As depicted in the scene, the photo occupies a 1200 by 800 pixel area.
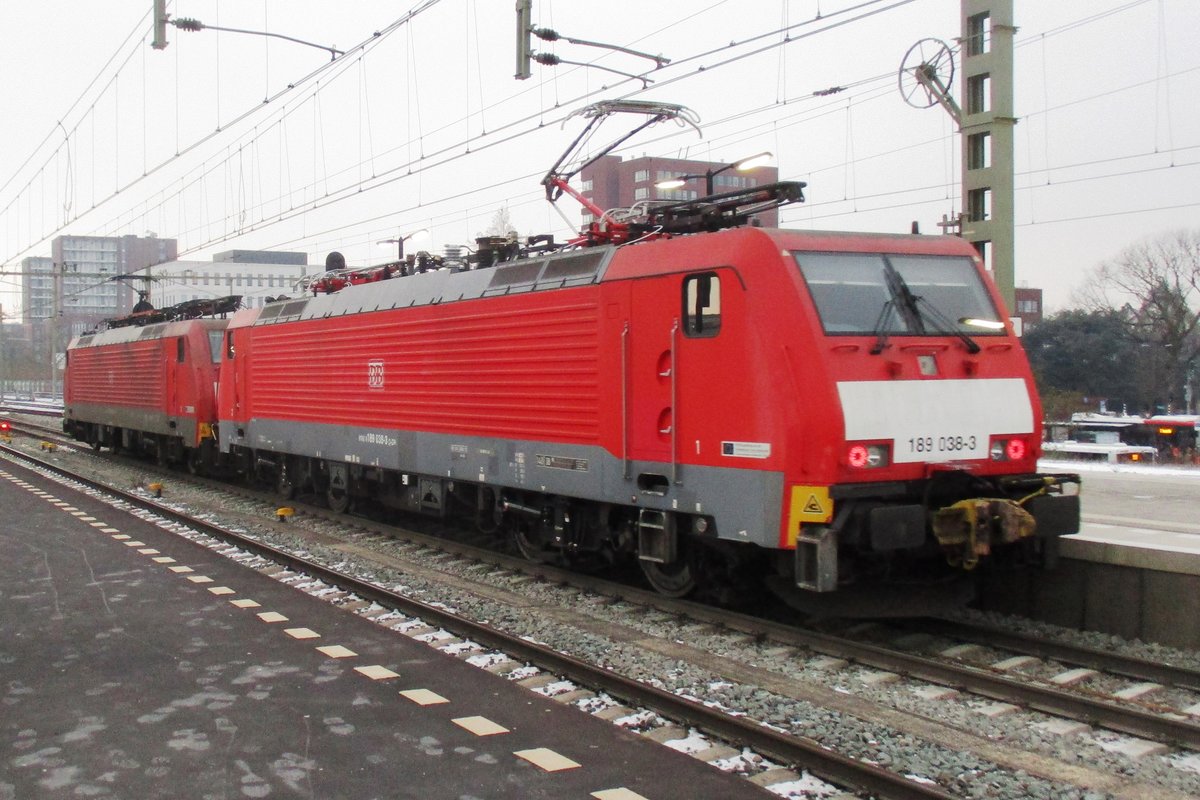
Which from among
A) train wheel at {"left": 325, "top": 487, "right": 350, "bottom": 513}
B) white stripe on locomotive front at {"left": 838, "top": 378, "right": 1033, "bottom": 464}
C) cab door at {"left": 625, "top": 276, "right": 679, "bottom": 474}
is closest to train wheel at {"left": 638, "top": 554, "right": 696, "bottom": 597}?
cab door at {"left": 625, "top": 276, "right": 679, "bottom": 474}

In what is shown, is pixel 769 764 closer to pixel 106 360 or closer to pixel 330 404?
pixel 330 404

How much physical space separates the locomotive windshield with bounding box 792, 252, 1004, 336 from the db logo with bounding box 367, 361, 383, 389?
7064mm

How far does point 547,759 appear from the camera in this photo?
575 centimetres

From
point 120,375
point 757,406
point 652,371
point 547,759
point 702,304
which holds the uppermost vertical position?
point 702,304

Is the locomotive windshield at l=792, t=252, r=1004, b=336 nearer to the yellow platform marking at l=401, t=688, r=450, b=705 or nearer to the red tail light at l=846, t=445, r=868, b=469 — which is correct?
the red tail light at l=846, t=445, r=868, b=469

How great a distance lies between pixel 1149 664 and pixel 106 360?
2631 centimetres

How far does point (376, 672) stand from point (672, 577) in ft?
10.1

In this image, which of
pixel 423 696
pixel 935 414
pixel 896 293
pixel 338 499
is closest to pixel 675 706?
pixel 423 696

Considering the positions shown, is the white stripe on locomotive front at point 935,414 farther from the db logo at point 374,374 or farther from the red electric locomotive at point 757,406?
the db logo at point 374,374

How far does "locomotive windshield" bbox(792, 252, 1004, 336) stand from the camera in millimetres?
8164

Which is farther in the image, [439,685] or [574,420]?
[574,420]

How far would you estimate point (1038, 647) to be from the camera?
7.83 meters

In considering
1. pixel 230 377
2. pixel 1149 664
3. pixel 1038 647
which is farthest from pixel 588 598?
pixel 230 377

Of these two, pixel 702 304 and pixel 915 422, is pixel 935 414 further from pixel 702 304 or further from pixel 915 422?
pixel 702 304
